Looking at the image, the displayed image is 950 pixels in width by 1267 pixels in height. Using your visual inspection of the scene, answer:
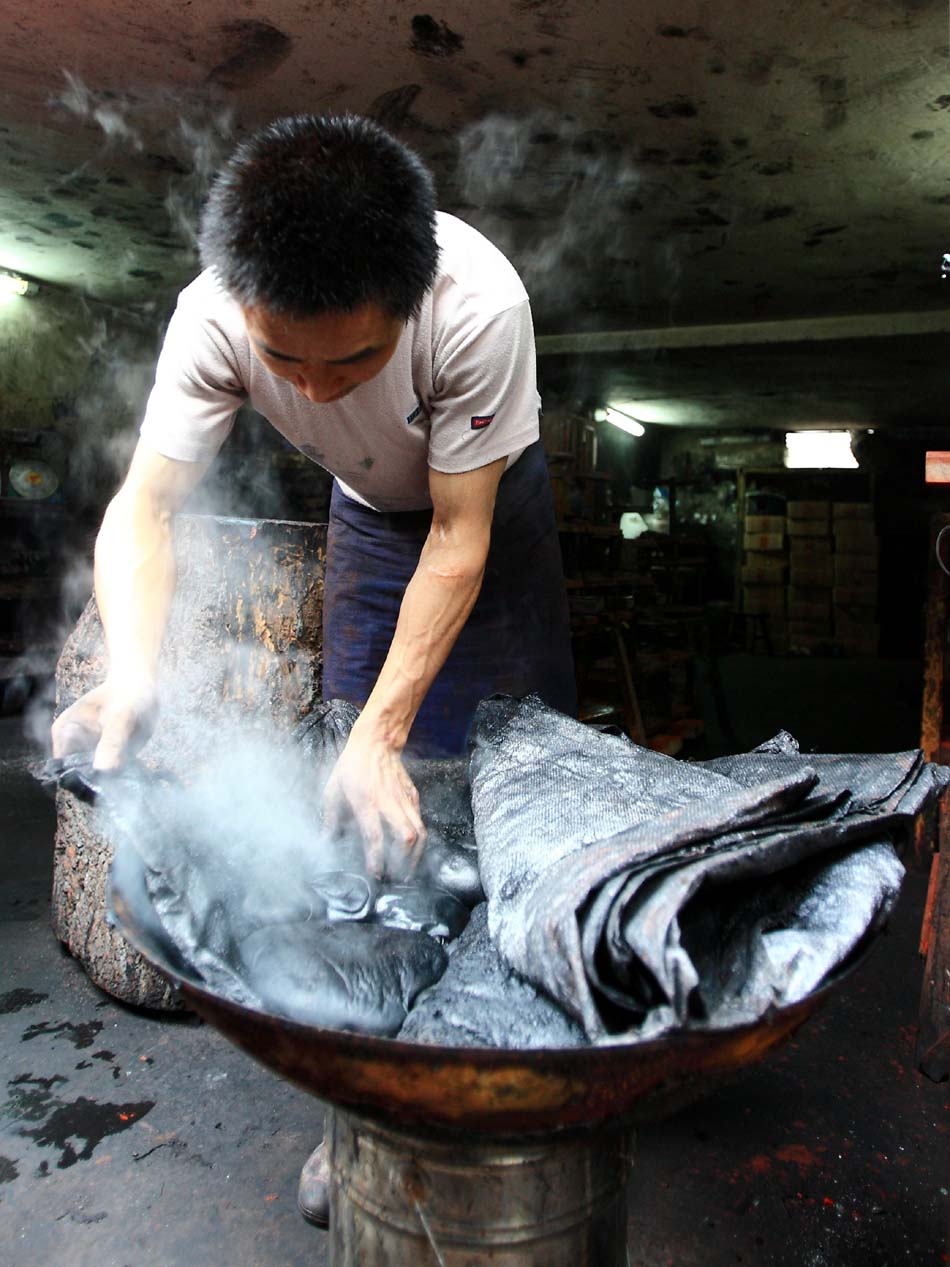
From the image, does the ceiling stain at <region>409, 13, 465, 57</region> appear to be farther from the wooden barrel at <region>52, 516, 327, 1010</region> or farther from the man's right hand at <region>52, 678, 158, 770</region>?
the man's right hand at <region>52, 678, 158, 770</region>

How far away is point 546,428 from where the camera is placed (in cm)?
685

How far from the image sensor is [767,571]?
41.7 feet

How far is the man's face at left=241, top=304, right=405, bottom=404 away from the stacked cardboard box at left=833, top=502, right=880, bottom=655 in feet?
39.3

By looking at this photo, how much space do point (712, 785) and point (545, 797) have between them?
0.24 metres

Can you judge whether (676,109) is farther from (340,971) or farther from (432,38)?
(340,971)

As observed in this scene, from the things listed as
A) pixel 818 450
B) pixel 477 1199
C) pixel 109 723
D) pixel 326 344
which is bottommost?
pixel 477 1199

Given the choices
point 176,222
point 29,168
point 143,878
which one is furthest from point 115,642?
point 176,222

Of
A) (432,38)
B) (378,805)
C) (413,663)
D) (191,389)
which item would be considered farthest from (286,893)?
(432,38)

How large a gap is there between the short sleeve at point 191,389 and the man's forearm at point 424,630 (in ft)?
1.68

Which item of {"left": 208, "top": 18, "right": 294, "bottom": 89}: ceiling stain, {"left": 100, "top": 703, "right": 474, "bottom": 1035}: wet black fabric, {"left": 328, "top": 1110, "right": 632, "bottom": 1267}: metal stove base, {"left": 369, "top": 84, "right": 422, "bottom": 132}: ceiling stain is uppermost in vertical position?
{"left": 208, "top": 18, "right": 294, "bottom": 89}: ceiling stain

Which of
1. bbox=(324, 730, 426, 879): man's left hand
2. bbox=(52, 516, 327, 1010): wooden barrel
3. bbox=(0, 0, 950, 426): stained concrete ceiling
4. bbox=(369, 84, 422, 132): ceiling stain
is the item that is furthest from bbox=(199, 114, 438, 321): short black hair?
bbox=(369, 84, 422, 132): ceiling stain

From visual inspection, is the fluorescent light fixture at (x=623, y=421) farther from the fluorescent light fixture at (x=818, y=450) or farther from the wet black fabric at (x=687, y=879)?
the wet black fabric at (x=687, y=879)

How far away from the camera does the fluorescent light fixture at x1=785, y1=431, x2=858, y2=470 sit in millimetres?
13344

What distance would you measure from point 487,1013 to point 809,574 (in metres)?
12.3
